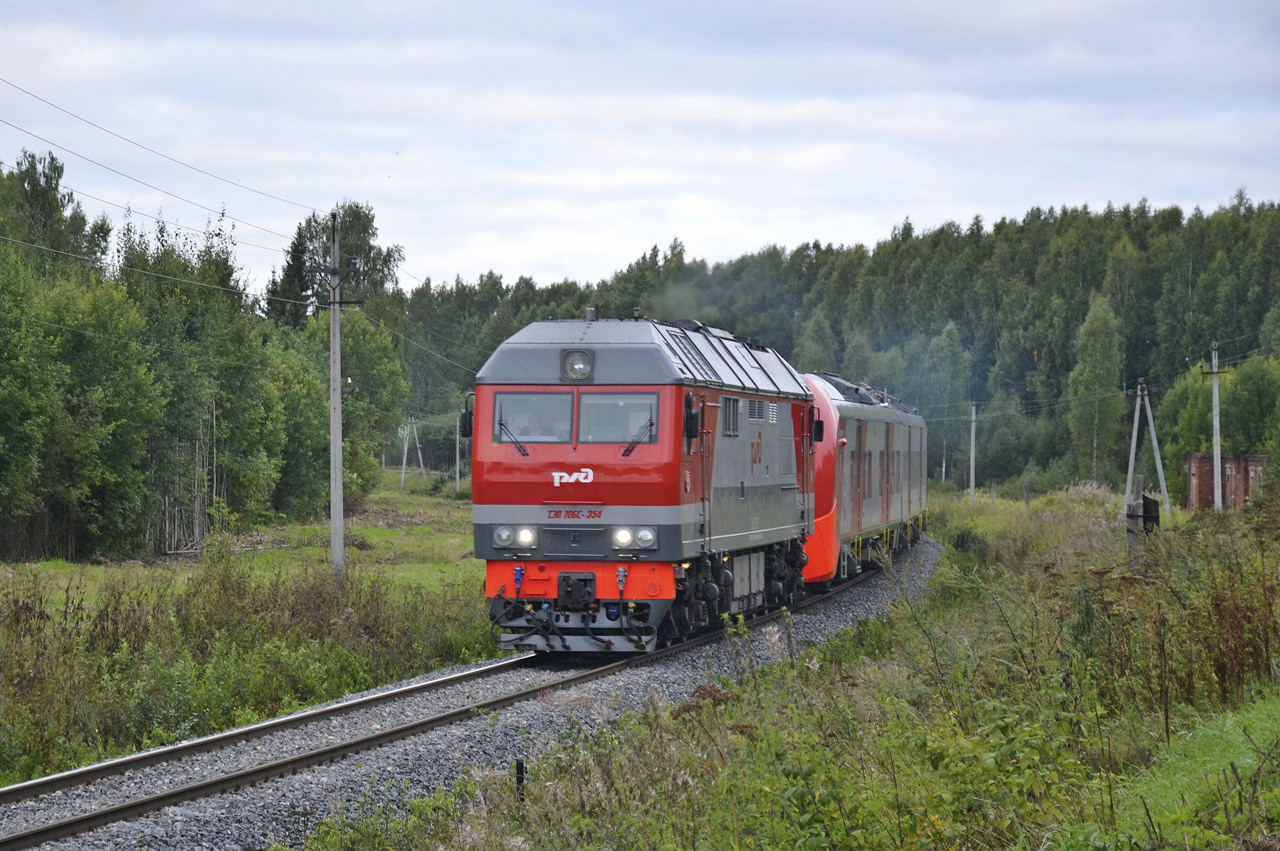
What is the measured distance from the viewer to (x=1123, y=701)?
284 inches

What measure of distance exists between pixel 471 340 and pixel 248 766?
296 ft

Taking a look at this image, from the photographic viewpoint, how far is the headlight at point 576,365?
13.1 meters

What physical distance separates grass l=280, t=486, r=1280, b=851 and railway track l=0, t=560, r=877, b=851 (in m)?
1.17

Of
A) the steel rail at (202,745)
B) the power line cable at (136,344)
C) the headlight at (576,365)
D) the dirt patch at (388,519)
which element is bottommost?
the dirt patch at (388,519)

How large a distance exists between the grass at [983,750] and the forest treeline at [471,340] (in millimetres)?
16505

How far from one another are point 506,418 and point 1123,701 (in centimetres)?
749

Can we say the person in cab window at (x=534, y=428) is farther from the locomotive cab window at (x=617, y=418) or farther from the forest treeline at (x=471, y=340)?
the forest treeline at (x=471, y=340)

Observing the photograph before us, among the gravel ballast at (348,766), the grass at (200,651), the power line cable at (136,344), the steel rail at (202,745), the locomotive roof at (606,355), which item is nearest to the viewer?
the gravel ballast at (348,766)

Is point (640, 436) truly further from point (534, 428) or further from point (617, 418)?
point (534, 428)

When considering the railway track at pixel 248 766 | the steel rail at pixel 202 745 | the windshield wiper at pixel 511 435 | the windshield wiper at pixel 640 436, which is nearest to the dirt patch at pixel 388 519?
the windshield wiper at pixel 511 435

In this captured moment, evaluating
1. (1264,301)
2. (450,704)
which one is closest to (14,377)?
(450,704)

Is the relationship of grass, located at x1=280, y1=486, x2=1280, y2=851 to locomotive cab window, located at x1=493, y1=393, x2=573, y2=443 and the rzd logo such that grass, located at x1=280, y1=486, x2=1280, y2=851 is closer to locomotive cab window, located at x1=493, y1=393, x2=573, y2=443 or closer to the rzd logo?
the rzd logo

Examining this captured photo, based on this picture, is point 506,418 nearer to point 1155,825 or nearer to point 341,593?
point 341,593

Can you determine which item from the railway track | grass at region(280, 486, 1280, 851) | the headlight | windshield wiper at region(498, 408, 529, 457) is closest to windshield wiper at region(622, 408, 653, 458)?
the headlight
